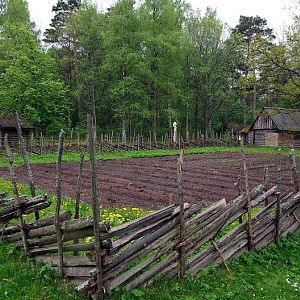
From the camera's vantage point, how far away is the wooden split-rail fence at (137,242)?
452cm

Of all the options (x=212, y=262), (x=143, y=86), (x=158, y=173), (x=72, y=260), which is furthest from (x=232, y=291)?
(x=143, y=86)

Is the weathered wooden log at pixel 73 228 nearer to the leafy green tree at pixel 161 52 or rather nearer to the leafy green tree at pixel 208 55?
the leafy green tree at pixel 161 52

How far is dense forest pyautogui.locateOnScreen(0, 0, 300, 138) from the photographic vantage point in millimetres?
33812

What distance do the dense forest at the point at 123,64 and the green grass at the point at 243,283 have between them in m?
25.3

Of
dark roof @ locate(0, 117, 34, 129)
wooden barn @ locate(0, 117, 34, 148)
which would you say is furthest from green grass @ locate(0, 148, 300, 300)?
dark roof @ locate(0, 117, 34, 129)

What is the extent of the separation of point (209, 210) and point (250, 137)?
42894mm

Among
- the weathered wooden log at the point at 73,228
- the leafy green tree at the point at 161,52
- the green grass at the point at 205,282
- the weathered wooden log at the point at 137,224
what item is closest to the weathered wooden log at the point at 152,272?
the green grass at the point at 205,282

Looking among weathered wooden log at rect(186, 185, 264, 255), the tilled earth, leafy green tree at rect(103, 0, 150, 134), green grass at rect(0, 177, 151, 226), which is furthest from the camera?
leafy green tree at rect(103, 0, 150, 134)

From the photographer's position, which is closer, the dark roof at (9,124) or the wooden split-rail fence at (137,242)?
the wooden split-rail fence at (137,242)

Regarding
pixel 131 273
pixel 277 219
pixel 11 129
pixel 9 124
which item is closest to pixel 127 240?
pixel 131 273

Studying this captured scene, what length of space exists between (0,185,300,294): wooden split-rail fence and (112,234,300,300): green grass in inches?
5.4

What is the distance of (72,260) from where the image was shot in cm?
476

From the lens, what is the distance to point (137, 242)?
469 centimetres

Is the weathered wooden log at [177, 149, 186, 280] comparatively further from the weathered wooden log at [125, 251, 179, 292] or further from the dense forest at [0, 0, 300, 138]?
the dense forest at [0, 0, 300, 138]
